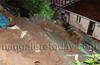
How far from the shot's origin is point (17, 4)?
12492mm

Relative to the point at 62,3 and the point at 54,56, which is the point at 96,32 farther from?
the point at 62,3

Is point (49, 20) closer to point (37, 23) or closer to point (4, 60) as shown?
point (37, 23)

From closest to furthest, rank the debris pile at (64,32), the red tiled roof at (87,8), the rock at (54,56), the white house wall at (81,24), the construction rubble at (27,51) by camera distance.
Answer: the construction rubble at (27,51) < the rock at (54,56) < the red tiled roof at (87,8) < the white house wall at (81,24) < the debris pile at (64,32)

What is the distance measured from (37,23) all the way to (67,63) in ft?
21.8

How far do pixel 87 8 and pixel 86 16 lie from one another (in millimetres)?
1283

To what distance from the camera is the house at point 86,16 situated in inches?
285

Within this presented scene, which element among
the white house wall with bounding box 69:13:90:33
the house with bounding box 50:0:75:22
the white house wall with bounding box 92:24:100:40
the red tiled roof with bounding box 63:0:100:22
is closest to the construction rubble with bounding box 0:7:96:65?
the white house wall with bounding box 69:13:90:33

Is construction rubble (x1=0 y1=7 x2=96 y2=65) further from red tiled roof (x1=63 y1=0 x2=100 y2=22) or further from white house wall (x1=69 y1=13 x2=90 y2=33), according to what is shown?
red tiled roof (x1=63 y1=0 x2=100 y2=22)

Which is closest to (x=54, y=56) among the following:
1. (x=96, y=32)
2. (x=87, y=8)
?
(x=96, y=32)

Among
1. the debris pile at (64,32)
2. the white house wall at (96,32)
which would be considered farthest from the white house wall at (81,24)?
the debris pile at (64,32)

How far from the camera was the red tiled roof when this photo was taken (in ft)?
23.7

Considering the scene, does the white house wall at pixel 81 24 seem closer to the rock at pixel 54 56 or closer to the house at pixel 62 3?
the house at pixel 62 3

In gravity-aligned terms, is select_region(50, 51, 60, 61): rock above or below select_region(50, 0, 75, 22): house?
below

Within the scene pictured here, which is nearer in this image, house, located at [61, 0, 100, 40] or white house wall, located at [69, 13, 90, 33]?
house, located at [61, 0, 100, 40]
